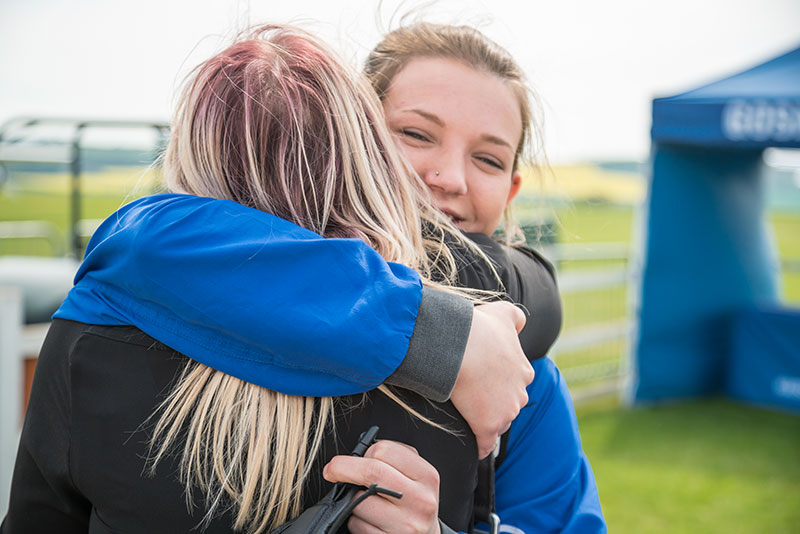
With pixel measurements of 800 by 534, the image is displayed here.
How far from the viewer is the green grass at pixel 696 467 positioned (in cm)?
466

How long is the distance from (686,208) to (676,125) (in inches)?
51.1

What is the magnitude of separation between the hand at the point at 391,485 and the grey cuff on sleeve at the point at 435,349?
0.10 meters

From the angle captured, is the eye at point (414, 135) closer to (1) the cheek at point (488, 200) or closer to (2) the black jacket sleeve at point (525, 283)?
(1) the cheek at point (488, 200)

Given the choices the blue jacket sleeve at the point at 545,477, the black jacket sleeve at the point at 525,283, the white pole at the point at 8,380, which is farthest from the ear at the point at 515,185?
the white pole at the point at 8,380

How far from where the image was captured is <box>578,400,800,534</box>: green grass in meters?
4.66

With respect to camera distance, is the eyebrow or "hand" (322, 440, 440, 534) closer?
"hand" (322, 440, 440, 534)

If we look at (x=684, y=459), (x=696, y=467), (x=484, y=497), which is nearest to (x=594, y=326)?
(x=684, y=459)

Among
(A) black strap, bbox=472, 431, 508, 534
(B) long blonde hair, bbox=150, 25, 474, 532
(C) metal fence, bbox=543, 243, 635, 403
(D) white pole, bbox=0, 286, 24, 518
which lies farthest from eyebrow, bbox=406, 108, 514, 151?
(C) metal fence, bbox=543, 243, 635, 403

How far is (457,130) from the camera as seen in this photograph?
5.05 feet

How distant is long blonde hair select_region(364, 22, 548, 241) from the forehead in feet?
0.07

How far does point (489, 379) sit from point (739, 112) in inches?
205

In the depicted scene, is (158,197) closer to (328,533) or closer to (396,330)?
(396,330)

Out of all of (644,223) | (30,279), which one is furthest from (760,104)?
(30,279)

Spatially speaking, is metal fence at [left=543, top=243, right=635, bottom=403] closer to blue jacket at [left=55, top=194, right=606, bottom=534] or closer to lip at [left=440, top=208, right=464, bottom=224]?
lip at [left=440, top=208, right=464, bottom=224]
